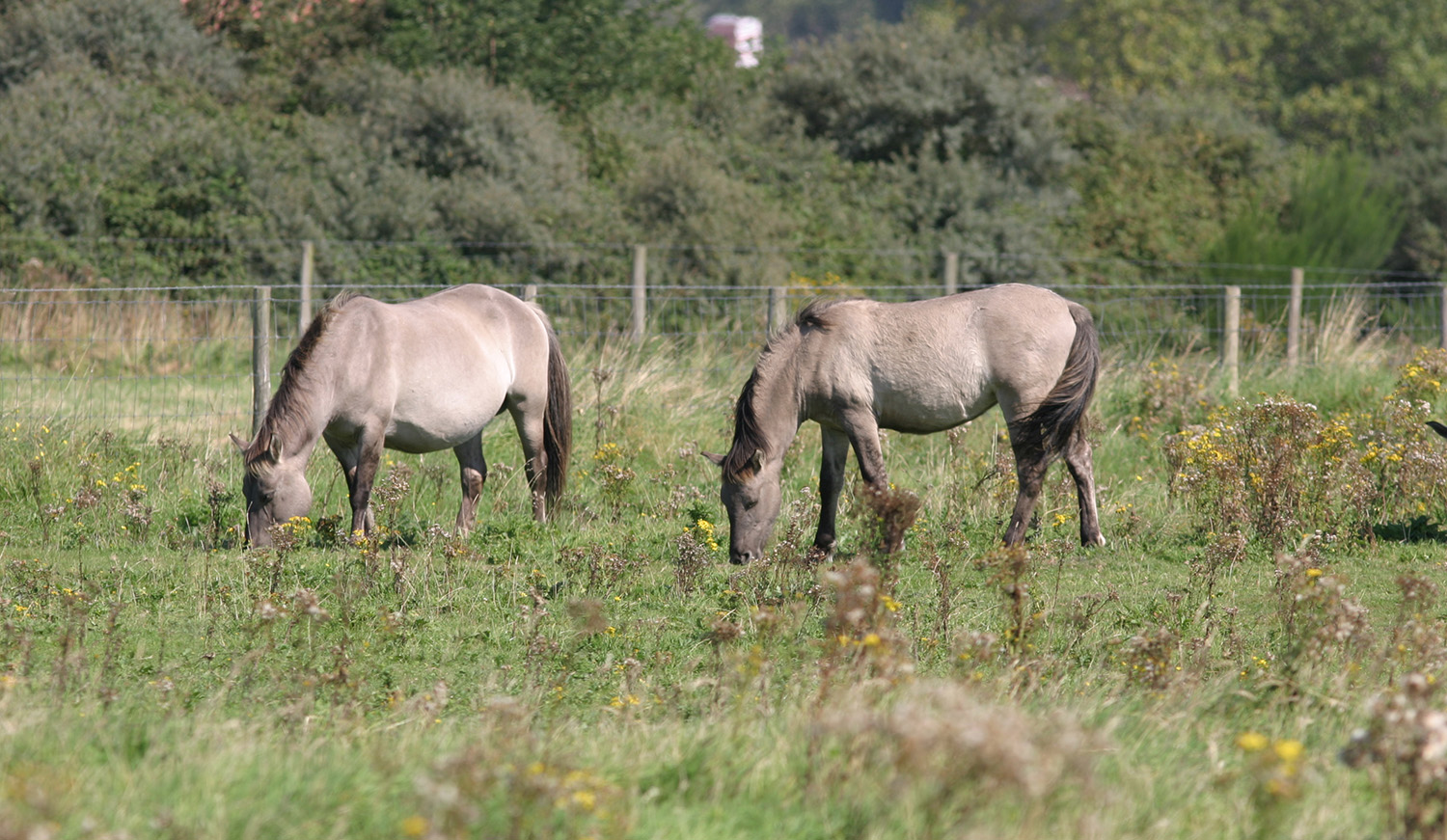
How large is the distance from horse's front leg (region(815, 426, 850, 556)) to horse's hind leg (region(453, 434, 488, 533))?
206cm

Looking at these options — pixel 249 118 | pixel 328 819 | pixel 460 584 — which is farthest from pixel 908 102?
pixel 328 819

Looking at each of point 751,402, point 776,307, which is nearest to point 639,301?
point 776,307

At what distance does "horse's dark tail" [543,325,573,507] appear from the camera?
8.51 meters

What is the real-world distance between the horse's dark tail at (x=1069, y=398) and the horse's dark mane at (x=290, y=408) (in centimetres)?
391

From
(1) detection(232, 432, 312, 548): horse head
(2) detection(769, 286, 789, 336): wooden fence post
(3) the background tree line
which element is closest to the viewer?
(1) detection(232, 432, 312, 548): horse head

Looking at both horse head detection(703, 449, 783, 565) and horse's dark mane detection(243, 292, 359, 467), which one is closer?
horse's dark mane detection(243, 292, 359, 467)

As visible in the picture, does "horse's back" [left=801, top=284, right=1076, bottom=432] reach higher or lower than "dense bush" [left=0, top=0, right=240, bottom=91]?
lower

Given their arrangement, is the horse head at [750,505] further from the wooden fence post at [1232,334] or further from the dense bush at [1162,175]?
the dense bush at [1162,175]

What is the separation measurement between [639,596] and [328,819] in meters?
3.54

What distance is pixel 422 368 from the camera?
759 cm

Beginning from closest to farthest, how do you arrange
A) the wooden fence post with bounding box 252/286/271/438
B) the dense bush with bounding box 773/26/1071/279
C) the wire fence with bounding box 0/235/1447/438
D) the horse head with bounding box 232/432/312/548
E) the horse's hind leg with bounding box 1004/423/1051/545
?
1. the horse head with bounding box 232/432/312/548
2. the horse's hind leg with bounding box 1004/423/1051/545
3. the wooden fence post with bounding box 252/286/271/438
4. the wire fence with bounding box 0/235/1447/438
5. the dense bush with bounding box 773/26/1071/279

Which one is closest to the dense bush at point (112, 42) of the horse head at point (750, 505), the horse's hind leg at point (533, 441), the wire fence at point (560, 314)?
the wire fence at point (560, 314)

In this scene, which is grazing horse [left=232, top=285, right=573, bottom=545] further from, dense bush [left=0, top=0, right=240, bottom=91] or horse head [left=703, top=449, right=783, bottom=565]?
dense bush [left=0, top=0, right=240, bottom=91]

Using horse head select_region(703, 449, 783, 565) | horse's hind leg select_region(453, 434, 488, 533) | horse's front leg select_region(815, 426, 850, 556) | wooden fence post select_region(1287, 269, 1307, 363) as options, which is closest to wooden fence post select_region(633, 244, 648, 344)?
horse's hind leg select_region(453, 434, 488, 533)
